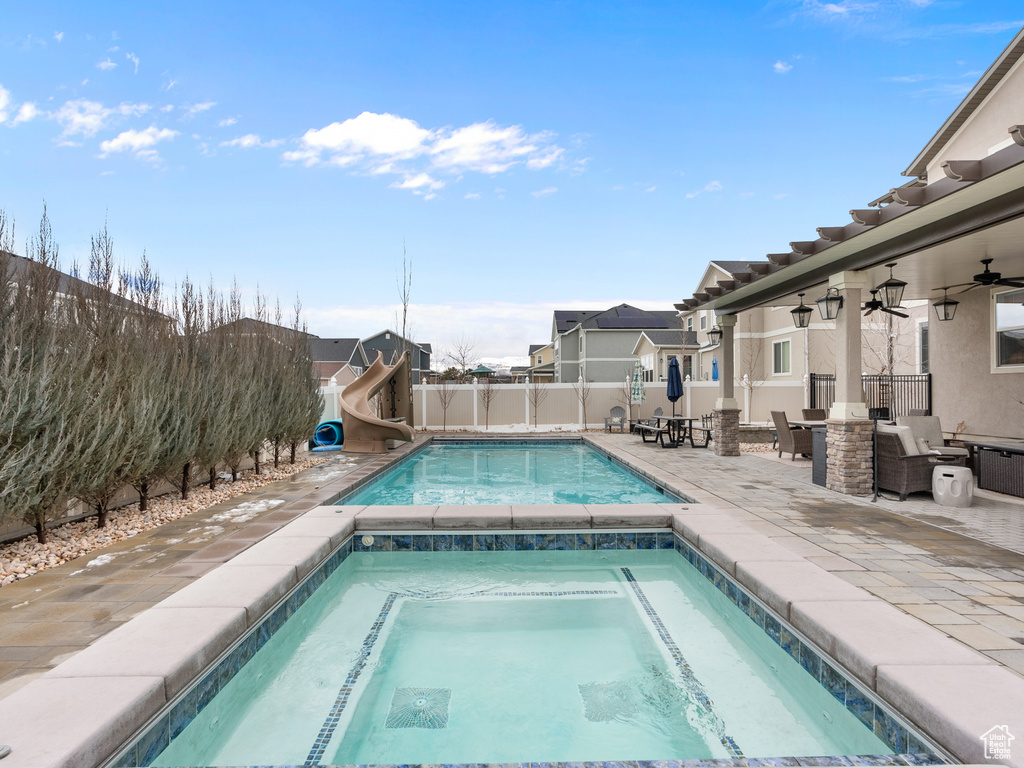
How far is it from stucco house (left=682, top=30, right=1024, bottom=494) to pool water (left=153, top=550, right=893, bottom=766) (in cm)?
400

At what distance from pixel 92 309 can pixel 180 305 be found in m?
1.80

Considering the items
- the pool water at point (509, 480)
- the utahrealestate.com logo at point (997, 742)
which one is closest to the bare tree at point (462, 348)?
the pool water at point (509, 480)

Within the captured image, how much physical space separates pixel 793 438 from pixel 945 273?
343cm

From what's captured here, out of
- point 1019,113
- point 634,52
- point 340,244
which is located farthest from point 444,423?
point 1019,113

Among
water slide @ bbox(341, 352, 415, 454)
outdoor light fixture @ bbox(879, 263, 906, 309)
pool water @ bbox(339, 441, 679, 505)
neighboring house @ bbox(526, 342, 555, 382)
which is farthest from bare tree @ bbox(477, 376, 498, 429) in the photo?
neighboring house @ bbox(526, 342, 555, 382)

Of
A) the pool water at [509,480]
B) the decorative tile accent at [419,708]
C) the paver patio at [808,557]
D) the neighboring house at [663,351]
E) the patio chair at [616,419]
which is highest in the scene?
the neighboring house at [663,351]

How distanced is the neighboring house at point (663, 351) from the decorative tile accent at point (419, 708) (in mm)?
23003

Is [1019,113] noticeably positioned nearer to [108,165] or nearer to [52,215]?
[52,215]

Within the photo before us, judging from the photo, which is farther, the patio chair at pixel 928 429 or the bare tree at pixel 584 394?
the bare tree at pixel 584 394

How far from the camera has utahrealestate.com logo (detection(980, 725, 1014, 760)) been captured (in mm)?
1879

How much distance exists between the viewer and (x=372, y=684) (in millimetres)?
3145

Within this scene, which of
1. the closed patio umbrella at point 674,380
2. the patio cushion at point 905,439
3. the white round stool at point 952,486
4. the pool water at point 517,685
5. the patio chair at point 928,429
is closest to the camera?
the pool water at point 517,685

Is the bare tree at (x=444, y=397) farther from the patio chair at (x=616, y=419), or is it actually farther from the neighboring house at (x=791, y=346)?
the neighboring house at (x=791, y=346)

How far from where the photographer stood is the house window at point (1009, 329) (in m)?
9.12
